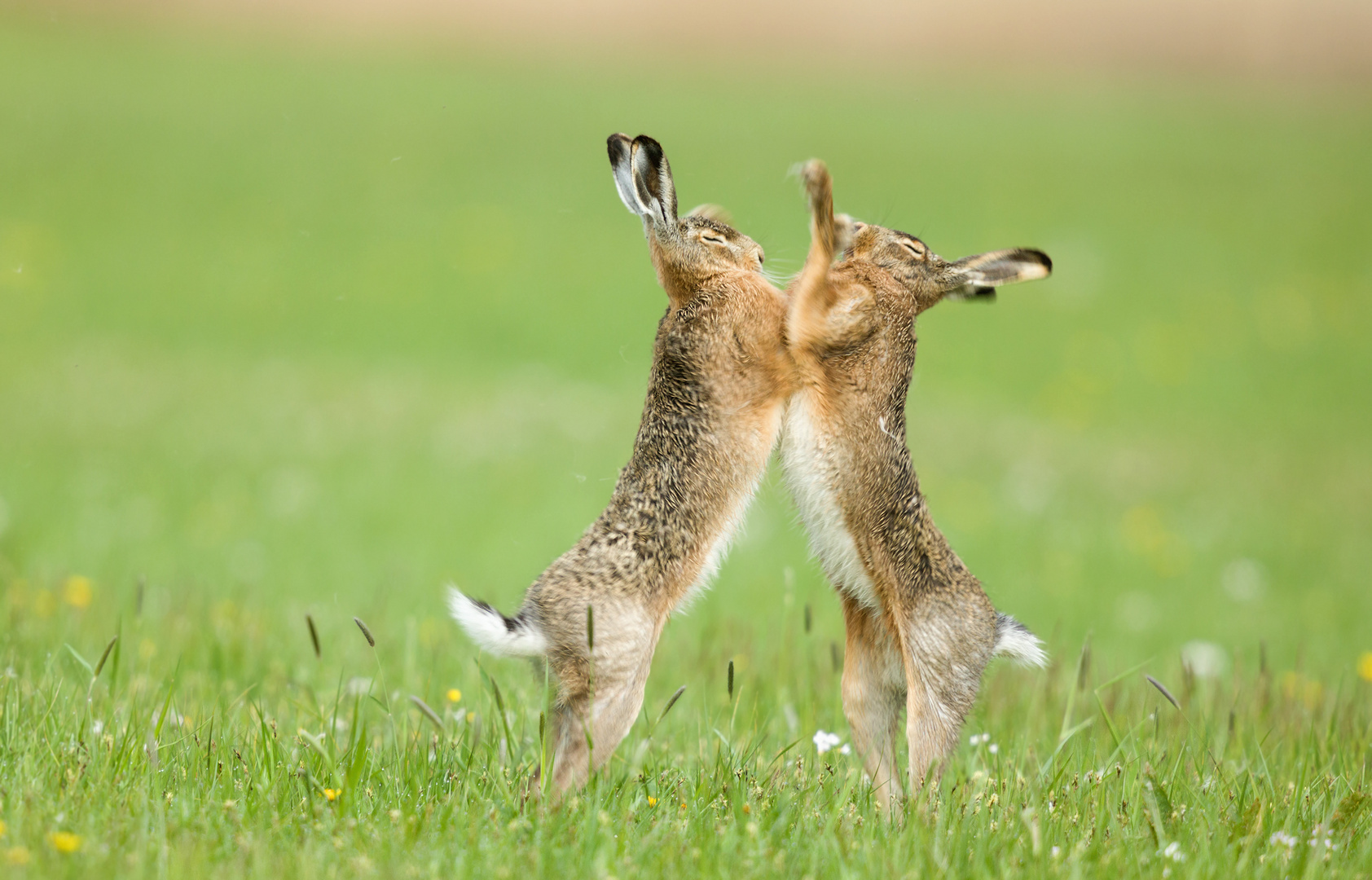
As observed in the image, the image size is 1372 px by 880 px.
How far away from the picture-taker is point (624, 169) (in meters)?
3.77

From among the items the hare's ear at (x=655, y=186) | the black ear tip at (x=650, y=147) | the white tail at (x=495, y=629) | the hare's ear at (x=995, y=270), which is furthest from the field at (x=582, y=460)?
the black ear tip at (x=650, y=147)

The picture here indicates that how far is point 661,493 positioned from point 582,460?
763cm

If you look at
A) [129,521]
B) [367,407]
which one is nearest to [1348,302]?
[367,407]

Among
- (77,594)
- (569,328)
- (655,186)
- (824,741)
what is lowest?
(77,594)

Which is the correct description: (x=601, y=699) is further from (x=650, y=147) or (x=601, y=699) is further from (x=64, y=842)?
(x=650, y=147)

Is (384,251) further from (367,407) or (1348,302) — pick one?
(1348,302)

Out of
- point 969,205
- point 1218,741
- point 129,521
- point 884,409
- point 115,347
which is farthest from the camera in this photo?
point 969,205

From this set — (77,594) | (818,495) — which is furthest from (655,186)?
(77,594)

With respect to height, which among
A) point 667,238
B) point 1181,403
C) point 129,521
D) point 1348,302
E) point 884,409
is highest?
point 1348,302

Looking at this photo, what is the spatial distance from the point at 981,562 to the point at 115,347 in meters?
9.74

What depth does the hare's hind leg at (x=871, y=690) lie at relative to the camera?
154 inches

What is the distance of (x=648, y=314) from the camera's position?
48.1ft

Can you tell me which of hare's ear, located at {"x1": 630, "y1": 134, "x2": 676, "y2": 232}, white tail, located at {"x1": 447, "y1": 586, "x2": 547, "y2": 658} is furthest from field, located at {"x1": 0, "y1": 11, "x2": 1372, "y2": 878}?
hare's ear, located at {"x1": 630, "y1": 134, "x2": 676, "y2": 232}

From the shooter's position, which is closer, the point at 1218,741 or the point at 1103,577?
the point at 1218,741
